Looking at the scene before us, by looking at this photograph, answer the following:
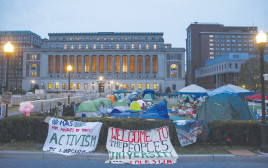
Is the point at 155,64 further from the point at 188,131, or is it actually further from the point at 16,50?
the point at 16,50

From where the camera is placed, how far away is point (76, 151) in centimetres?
778

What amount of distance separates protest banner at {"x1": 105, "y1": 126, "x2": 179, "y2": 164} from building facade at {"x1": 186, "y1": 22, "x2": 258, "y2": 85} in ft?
322

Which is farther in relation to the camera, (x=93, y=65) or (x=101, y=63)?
(x=101, y=63)

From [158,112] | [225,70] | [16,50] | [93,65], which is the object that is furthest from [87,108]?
Result: [16,50]

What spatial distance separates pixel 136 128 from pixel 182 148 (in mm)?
2324

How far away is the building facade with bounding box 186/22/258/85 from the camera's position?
4013 inches

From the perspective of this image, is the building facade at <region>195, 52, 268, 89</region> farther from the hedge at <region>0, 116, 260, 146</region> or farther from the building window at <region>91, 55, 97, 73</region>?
the hedge at <region>0, 116, 260, 146</region>

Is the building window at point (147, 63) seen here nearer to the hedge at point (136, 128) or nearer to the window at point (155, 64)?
the window at point (155, 64)

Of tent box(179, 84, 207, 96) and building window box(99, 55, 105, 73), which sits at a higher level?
building window box(99, 55, 105, 73)

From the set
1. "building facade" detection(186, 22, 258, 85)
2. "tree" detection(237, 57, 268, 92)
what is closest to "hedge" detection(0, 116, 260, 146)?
"tree" detection(237, 57, 268, 92)

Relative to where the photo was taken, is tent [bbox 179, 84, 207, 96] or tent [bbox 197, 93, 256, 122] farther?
tent [bbox 179, 84, 207, 96]

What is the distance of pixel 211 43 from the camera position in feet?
336

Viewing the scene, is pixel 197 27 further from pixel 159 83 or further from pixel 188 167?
pixel 188 167

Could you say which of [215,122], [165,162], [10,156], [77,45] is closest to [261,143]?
[215,122]
